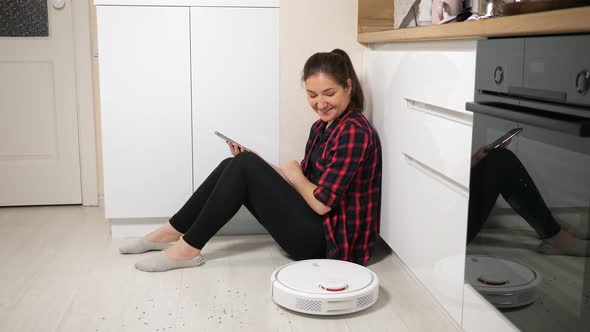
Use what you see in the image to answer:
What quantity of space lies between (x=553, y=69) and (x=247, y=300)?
1.25 m

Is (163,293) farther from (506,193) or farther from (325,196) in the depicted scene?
(506,193)

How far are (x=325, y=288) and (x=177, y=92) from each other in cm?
112

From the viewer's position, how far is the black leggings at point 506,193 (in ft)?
4.37

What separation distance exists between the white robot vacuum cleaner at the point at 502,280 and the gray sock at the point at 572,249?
72 millimetres

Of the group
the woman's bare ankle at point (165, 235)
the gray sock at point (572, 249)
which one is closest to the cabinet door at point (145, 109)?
the woman's bare ankle at point (165, 235)

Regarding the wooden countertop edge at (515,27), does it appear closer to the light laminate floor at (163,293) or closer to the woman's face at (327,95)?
the woman's face at (327,95)

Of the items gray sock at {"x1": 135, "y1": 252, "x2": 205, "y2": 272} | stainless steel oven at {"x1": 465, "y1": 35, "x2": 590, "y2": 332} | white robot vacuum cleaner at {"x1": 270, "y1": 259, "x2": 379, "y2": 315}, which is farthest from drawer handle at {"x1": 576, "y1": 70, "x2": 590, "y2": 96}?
gray sock at {"x1": 135, "y1": 252, "x2": 205, "y2": 272}

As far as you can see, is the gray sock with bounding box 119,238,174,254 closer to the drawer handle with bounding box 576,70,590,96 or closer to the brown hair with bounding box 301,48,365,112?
the brown hair with bounding box 301,48,365,112

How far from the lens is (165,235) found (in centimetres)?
266

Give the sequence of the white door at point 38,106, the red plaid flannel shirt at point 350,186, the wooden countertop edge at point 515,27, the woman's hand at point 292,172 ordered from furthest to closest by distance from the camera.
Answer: the white door at point 38,106 → the woman's hand at point 292,172 → the red plaid flannel shirt at point 350,186 → the wooden countertop edge at point 515,27

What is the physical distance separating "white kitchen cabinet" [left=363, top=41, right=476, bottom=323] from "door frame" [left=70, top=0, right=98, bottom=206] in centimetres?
146

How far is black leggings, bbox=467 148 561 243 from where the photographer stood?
1.33 metres

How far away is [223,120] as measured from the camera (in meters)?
2.82

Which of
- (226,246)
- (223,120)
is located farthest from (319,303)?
(223,120)
